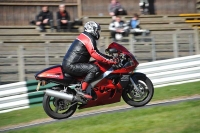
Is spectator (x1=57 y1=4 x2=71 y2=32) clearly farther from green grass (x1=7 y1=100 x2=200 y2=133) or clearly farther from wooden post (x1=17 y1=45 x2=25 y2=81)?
green grass (x1=7 y1=100 x2=200 y2=133)

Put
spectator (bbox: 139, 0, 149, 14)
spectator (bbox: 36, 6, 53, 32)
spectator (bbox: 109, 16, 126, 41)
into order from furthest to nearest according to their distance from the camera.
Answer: spectator (bbox: 139, 0, 149, 14) < spectator (bbox: 36, 6, 53, 32) < spectator (bbox: 109, 16, 126, 41)

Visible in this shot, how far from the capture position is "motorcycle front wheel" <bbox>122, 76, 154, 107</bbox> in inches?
Result: 406

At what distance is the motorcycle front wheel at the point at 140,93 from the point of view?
1031cm

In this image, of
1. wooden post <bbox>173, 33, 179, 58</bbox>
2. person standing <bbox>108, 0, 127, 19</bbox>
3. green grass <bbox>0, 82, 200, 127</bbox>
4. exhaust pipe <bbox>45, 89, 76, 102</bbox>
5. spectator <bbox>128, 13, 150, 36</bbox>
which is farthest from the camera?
person standing <bbox>108, 0, 127, 19</bbox>

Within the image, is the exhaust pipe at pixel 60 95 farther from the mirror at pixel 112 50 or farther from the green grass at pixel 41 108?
the green grass at pixel 41 108

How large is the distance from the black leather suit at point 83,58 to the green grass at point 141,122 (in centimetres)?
92

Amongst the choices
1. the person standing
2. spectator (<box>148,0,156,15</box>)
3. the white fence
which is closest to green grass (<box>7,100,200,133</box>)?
the white fence

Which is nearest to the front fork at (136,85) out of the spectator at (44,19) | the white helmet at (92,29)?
the white helmet at (92,29)

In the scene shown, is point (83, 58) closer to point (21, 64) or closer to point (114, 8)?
point (21, 64)

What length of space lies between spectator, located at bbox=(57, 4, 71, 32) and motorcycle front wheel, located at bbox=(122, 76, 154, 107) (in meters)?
8.27

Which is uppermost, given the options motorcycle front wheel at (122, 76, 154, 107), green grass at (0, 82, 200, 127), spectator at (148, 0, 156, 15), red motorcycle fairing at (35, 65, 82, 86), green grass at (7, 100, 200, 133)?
spectator at (148, 0, 156, 15)

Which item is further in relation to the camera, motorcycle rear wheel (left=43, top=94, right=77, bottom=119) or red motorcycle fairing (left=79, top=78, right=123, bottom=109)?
red motorcycle fairing (left=79, top=78, right=123, bottom=109)

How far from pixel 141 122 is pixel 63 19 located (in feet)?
32.8

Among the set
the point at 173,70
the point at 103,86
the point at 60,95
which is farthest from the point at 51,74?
the point at 173,70
